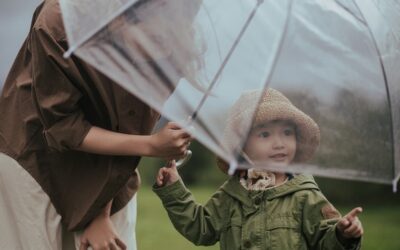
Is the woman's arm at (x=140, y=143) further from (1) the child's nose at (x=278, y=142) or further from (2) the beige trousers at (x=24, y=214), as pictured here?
(1) the child's nose at (x=278, y=142)

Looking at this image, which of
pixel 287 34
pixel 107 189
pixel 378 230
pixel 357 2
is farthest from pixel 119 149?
pixel 378 230

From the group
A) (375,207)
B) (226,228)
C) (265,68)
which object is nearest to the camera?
(265,68)

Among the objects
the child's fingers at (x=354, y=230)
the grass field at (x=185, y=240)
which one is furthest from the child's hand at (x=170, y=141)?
the grass field at (x=185, y=240)

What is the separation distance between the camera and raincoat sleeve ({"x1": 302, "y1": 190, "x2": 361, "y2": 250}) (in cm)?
295

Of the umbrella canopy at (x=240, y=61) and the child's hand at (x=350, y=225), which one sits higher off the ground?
the umbrella canopy at (x=240, y=61)

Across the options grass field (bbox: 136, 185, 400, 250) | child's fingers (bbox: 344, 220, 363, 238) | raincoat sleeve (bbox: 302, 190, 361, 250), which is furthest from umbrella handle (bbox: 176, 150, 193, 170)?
grass field (bbox: 136, 185, 400, 250)

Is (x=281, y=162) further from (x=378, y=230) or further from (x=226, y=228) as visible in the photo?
(x=378, y=230)

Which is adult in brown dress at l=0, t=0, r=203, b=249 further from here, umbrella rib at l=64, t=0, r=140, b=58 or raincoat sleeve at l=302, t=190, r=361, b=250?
raincoat sleeve at l=302, t=190, r=361, b=250

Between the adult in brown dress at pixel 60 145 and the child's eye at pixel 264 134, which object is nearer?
the adult in brown dress at pixel 60 145

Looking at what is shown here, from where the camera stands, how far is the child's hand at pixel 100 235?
2996mm

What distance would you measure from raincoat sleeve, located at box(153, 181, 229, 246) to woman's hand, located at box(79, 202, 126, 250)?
23 cm

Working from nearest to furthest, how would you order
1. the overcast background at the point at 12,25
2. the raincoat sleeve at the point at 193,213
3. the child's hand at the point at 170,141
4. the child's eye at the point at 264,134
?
the child's hand at the point at 170,141 < the child's eye at the point at 264,134 < the raincoat sleeve at the point at 193,213 < the overcast background at the point at 12,25

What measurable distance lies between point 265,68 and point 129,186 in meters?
0.78

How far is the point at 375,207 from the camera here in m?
8.02
